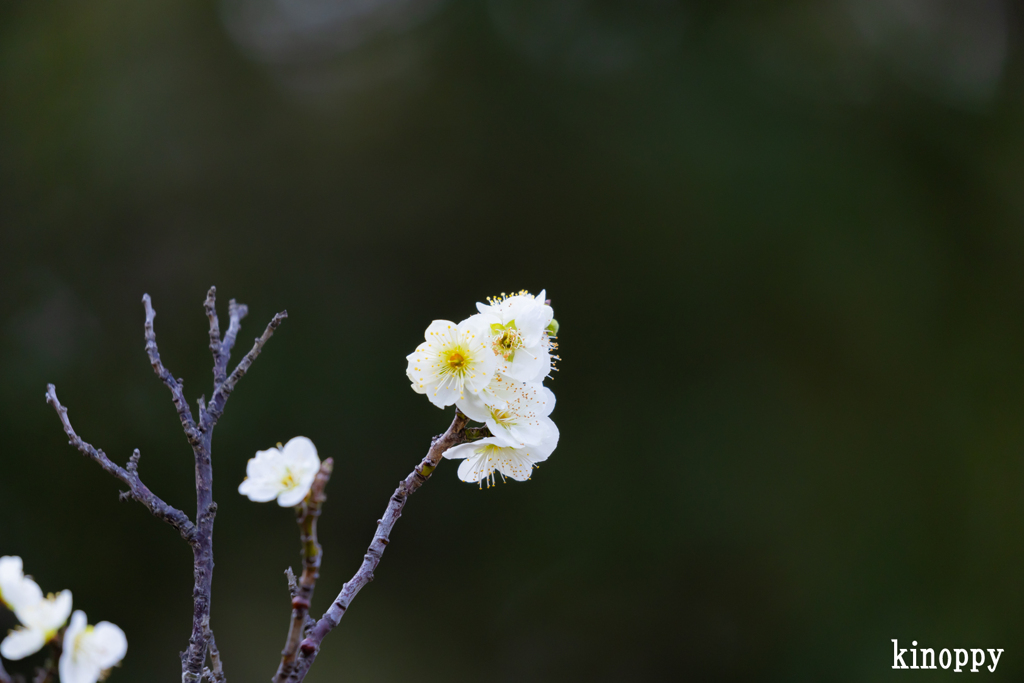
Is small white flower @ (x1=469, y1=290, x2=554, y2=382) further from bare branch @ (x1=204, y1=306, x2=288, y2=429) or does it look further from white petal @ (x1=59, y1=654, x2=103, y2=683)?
white petal @ (x1=59, y1=654, x2=103, y2=683)

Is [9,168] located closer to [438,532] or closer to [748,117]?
[438,532]

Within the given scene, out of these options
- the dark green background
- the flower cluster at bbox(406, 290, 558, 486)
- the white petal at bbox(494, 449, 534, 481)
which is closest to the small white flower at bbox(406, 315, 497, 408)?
the flower cluster at bbox(406, 290, 558, 486)

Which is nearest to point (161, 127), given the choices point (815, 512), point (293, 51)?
point (293, 51)

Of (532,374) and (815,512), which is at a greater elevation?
(815,512)

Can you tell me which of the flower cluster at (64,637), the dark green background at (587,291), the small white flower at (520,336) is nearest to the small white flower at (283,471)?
the flower cluster at (64,637)

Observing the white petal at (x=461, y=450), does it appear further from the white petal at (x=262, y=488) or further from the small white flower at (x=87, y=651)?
the small white flower at (x=87, y=651)

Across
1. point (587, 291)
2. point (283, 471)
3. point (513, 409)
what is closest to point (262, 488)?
point (283, 471)
